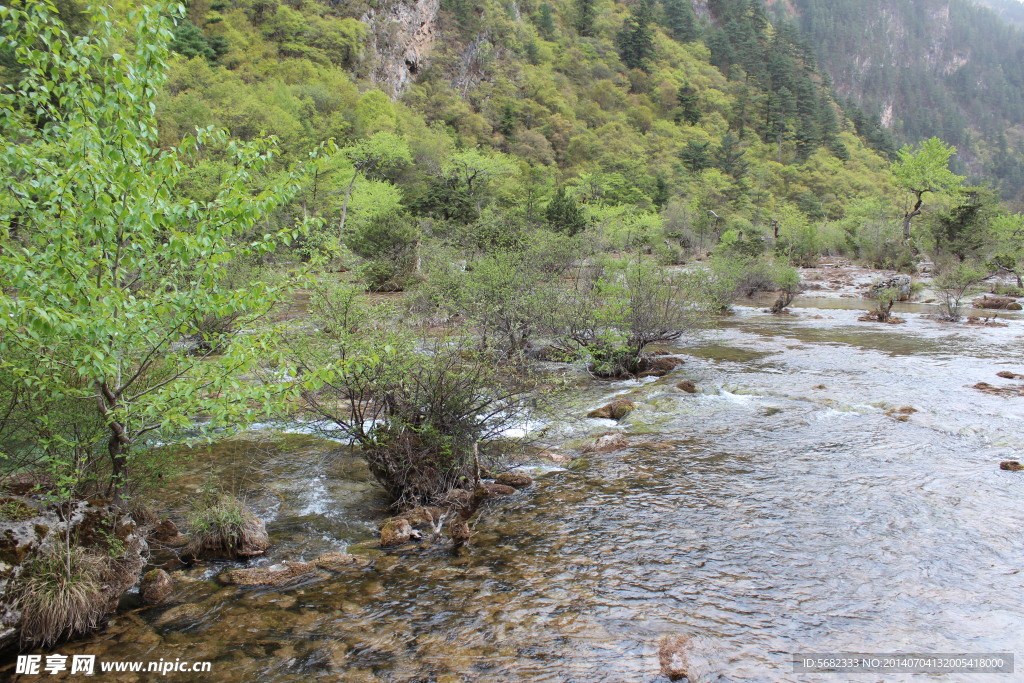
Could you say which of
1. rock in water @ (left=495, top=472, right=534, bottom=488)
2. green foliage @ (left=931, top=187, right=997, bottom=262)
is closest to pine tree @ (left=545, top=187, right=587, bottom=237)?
green foliage @ (left=931, top=187, right=997, bottom=262)

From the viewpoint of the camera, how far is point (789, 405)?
13867 millimetres

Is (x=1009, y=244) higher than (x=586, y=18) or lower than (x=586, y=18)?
lower

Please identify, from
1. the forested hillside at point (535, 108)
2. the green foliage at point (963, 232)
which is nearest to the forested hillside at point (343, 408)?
the green foliage at point (963, 232)

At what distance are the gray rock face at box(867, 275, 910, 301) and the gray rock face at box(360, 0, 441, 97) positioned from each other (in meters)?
70.6

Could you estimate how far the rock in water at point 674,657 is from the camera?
4.89 metres

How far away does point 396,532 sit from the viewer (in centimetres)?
736

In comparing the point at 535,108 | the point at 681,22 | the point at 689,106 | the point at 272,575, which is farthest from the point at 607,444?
the point at 681,22

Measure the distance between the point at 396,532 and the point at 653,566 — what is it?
336 centimetres

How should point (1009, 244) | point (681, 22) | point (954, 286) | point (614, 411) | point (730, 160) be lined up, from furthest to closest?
point (681, 22) → point (730, 160) → point (1009, 244) → point (954, 286) → point (614, 411)

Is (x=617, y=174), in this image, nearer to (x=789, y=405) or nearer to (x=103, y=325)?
(x=789, y=405)

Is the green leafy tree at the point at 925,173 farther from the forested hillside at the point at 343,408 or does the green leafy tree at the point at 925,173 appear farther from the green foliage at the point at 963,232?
the forested hillside at the point at 343,408

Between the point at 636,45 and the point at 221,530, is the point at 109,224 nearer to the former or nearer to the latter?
the point at 221,530

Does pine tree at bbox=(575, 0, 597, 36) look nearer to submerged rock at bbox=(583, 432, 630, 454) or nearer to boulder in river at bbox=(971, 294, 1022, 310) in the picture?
boulder in river at bbox=(971, 294, 1022, 310)

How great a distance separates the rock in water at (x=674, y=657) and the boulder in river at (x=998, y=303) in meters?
38.7
